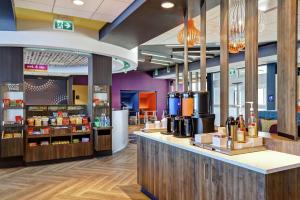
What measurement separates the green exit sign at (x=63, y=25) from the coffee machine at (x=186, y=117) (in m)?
3.46

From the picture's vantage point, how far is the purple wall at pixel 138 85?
14852 mm

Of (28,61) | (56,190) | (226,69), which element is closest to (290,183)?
(226,69)

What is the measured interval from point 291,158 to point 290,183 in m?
0.22

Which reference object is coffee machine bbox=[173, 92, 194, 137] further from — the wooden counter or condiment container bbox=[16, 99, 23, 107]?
condiment container bbox=[16, 99, 23, 107]

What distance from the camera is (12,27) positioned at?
17.5 feet

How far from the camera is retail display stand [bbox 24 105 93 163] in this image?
18.8 feet

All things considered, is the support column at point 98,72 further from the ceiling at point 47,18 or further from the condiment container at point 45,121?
the condiment container at point 45,121

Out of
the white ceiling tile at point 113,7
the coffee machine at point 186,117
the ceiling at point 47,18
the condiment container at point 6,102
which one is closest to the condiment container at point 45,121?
the condiment container at point 6,102

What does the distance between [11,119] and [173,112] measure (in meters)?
3.87

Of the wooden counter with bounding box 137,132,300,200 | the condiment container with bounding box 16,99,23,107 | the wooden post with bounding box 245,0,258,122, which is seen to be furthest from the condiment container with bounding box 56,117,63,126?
the wooden post with bounding box 245,0,258,122

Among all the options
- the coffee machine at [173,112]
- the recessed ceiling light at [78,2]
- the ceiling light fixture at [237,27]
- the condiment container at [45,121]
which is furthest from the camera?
the condiment container at [45,121]

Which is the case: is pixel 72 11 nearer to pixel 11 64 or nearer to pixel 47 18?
pixel 47 18

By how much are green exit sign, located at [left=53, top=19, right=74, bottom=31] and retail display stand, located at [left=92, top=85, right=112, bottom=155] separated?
62.7 inches

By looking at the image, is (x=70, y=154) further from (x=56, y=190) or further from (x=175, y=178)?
(x=175, y=178)
